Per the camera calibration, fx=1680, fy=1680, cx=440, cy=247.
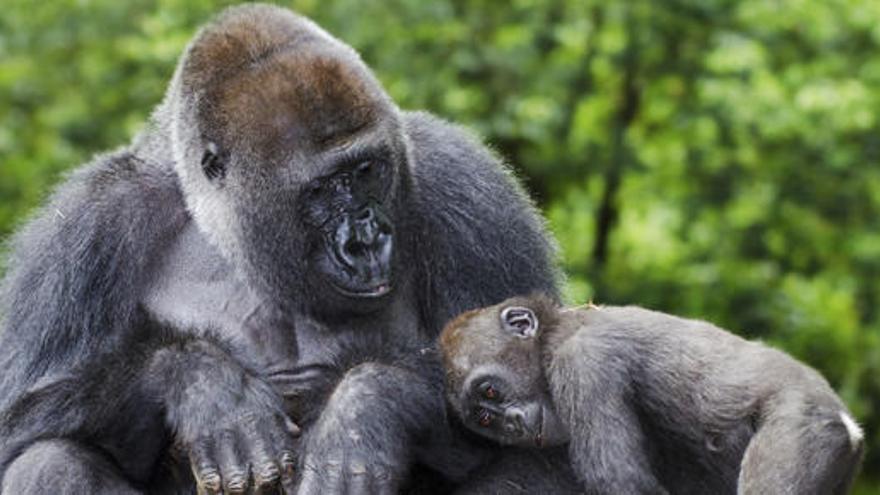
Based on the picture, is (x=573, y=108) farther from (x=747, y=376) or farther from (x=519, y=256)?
(x=747, y=376)

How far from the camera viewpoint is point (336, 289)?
504 cm

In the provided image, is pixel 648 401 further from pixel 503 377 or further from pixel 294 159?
pixel 294 159

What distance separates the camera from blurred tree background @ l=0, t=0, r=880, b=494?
1009 centimetres

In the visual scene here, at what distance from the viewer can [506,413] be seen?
494 centimetres

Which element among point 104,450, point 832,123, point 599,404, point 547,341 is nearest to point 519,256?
point 547,341

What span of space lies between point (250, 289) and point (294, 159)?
555 millimetres

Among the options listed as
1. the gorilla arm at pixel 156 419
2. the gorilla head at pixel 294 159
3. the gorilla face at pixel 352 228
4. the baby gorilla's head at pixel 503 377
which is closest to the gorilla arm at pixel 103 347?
the gorilla arm at pixel 156 419

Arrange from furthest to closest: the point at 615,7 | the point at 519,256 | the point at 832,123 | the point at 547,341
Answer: the point at 615,7, the point at 832,123, the point at 519,256, the point at 547,341

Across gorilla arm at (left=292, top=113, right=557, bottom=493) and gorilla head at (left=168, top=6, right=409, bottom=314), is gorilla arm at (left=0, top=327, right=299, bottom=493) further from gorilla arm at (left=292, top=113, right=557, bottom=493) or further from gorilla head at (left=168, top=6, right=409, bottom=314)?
gorilla head at (left=168, top=6, right=409, bottom=314)

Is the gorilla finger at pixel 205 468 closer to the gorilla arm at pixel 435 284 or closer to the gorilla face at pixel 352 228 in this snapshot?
the gorilla arm at pixel 435 284

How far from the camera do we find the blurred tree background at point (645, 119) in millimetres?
10086

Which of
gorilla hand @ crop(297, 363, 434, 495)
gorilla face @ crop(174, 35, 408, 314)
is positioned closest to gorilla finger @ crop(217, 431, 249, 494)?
gorilla hand @ crop(297, 363, 434, 495)

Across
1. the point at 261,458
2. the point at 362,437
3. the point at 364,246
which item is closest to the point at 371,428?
the point at 362,437

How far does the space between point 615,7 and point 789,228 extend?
1.77 m
